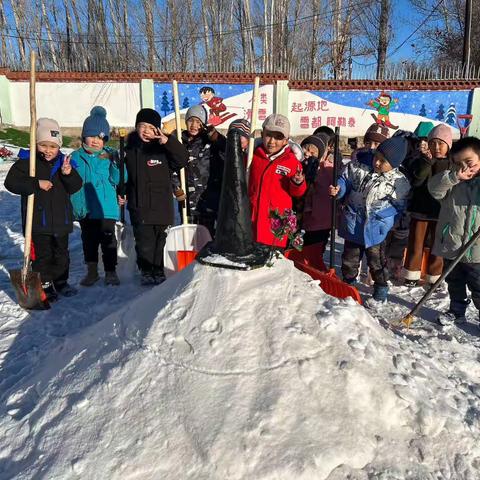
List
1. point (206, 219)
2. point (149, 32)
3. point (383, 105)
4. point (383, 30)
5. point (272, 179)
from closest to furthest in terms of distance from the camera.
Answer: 1. point (272, 179)
2. point (206, 219)
3. point (383, 105)
4. point (383, 30)
5. point (149, 32)

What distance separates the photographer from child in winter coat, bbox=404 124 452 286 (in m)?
3.68

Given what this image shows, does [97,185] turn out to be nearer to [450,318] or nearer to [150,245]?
[150,245]

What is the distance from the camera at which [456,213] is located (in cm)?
310

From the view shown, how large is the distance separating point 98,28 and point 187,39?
5.38 m

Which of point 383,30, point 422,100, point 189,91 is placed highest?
point 383,30

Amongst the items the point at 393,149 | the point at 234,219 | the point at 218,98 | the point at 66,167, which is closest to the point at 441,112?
the point at 218,98

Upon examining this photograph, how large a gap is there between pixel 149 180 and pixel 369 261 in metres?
2.01

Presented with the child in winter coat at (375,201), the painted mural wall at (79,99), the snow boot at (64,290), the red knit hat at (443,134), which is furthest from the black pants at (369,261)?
the painted mural wall at (79,99)

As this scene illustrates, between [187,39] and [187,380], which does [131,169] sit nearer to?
[187,380]

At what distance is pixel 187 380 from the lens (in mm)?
1782

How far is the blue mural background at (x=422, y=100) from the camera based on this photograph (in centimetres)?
1440

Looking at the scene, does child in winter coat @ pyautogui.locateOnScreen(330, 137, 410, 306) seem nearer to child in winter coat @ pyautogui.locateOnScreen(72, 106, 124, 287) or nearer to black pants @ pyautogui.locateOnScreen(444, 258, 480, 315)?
black pants @ pyautogui.locateOnScreen(444, 258, 480, 315)

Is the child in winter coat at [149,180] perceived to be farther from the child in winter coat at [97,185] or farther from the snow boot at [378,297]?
the snow boot at [378,297]

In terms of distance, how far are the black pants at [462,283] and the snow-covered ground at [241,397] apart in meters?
0.94
